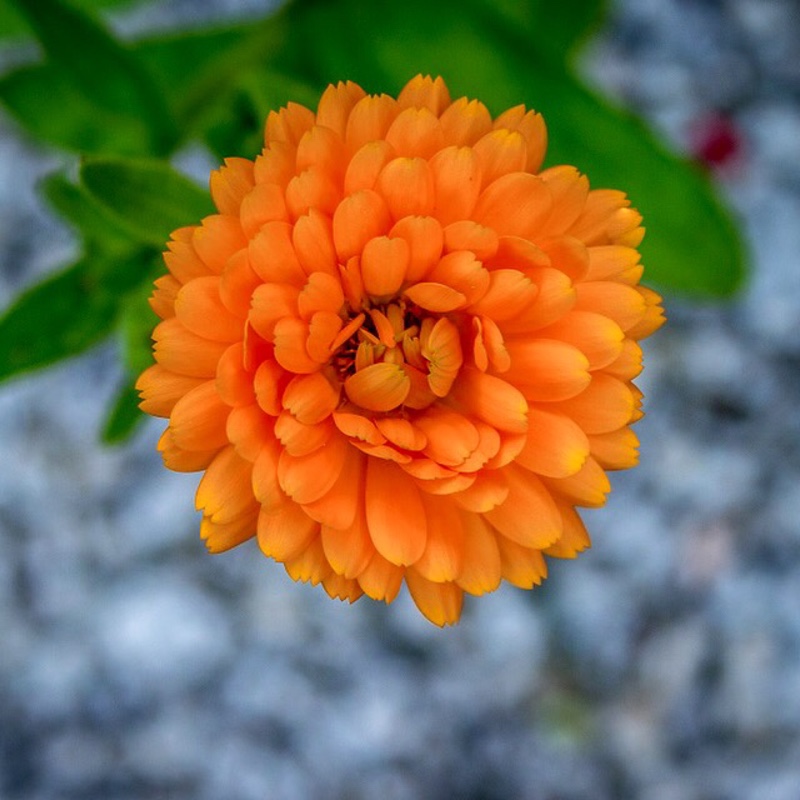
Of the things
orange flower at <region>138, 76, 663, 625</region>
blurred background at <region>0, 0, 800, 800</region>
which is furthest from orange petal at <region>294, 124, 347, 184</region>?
blurred background at <region>0, 0, 800, 800</region>

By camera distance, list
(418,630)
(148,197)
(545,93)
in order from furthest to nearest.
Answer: (418,630)
(545,93)
(148,197)

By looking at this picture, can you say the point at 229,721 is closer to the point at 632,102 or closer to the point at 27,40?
the point at 27,40

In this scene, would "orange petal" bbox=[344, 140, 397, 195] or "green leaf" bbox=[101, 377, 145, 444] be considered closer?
"orange petal" bbox=[344, 140, 397, 195]

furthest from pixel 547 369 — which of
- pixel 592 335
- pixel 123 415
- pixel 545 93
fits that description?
pixel 545 93

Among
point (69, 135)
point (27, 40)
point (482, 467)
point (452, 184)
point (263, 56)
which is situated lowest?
point (27, 40)

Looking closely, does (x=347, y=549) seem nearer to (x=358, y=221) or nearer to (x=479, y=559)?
(x=479, y=559)

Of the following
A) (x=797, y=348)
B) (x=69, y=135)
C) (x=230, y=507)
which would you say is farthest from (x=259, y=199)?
(x=797, y=348)

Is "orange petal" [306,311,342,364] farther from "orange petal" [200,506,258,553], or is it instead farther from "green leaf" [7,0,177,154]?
"green leaf" [7,0,177,154]
